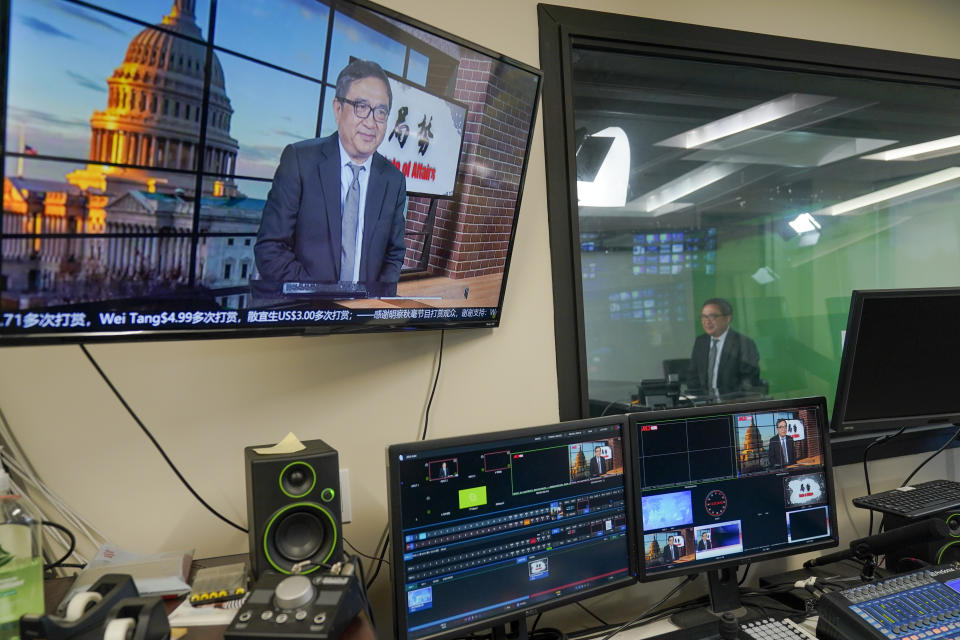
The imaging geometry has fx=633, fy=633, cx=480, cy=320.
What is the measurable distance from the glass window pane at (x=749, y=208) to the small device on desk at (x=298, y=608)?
3.65 ft

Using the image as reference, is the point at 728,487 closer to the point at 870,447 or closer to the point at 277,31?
the point at 870,447

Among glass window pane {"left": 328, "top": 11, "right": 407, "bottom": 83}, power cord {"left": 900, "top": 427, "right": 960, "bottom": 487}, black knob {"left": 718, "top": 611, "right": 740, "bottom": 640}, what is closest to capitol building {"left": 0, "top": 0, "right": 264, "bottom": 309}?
glass window pane {"left": 328, "top": 11, "right": 407, "bottom": 83}

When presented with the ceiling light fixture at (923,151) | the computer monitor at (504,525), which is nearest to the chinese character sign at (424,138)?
the computer monitor at (504,525)

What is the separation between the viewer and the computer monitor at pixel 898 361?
67.9 inches

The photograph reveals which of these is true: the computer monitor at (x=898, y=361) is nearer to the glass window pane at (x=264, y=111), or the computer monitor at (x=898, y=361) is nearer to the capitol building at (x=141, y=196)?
the glass window pane at (x=264, y=111)

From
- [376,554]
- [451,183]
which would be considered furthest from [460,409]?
[451,183]

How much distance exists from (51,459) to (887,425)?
2093 mm

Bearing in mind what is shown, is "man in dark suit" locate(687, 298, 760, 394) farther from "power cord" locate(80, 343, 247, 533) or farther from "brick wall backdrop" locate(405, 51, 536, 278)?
"power cord" locate(80, 343, 247, 533)

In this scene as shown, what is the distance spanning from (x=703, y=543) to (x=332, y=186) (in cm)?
121

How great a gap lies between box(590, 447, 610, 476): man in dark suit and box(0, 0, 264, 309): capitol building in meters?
0.88

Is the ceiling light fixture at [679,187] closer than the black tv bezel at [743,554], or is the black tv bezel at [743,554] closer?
the black tv bezel at [743,554]

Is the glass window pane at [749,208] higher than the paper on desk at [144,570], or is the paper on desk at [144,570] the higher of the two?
the glass window pane at [749,208]

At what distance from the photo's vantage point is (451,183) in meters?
1.55

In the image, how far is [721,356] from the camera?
2.20 metres
